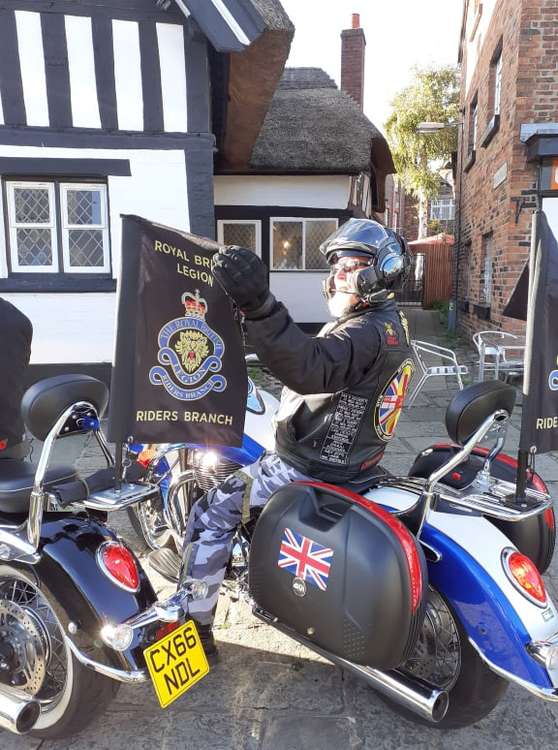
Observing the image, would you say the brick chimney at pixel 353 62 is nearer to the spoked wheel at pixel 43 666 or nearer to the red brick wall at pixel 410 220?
the red brick wall at pixel 410 220

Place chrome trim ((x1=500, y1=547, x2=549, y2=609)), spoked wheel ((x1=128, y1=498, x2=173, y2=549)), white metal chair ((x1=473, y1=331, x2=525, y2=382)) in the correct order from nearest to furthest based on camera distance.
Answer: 1. chrome trim ((x1=500, y1=547, x2=549, y2=609))
2. spoked wheel ((x1=128, y1=498, x2=173, y2=549))
3. white metal chair ((x1=473, y1=331, x2=525, y2=382))

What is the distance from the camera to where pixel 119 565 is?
2.15m

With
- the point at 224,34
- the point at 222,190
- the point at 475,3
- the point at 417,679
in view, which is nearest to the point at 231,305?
the point at 417,679

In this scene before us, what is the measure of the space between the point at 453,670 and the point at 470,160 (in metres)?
13.2

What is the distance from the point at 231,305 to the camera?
222 cm

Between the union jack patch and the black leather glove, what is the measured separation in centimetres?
77

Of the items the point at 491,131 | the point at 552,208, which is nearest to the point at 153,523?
the point at 552,208

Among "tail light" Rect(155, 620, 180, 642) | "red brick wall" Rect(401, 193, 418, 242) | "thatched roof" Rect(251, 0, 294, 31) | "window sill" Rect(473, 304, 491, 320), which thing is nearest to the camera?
"tail light" Rect(155, 620, 180, 642)

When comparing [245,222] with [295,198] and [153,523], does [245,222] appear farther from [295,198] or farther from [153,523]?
[153,523]

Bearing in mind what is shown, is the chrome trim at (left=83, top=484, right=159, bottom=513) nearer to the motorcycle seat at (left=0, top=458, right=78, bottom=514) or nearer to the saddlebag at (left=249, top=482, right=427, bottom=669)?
the motorcycle seat at (left=0, top=458, right=78, bottom=514)

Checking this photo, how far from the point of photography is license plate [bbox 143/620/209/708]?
2.01m

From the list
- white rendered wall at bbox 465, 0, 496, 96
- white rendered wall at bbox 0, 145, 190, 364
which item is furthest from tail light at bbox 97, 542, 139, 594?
white rendered wall at bbox 465, 0, 496, 96

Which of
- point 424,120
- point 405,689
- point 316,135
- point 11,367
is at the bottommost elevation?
point 405,689

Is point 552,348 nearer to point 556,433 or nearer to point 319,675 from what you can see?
point 556,433
